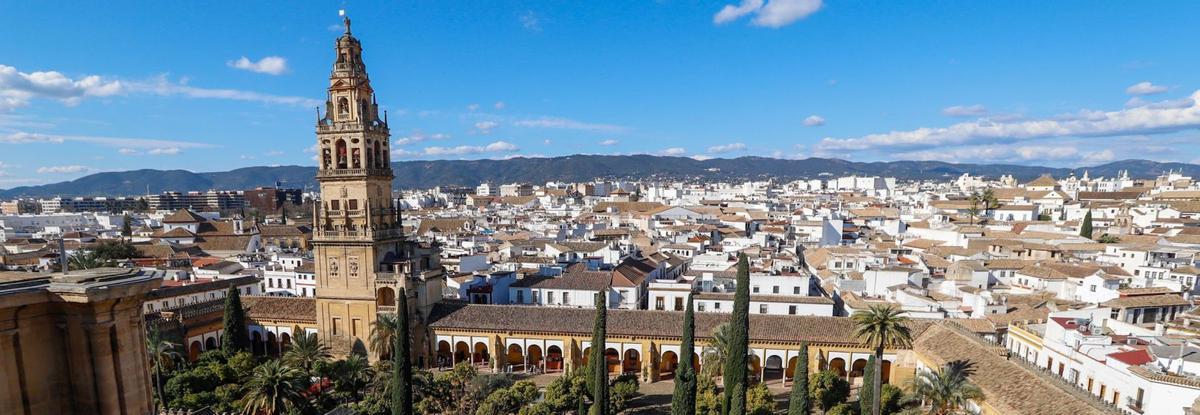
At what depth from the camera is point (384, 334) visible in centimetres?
3659

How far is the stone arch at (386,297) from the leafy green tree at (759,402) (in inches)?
892

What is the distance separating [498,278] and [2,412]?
124ft

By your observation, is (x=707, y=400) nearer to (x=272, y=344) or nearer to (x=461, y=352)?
(x=461, y=352)

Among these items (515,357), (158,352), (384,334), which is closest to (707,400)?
(515,357)

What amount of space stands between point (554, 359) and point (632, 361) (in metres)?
5.28

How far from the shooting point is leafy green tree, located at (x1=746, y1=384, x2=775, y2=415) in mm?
27656

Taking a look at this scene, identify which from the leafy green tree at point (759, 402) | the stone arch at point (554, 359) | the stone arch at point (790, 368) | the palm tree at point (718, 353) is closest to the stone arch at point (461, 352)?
the stone arch at point (554, 359)

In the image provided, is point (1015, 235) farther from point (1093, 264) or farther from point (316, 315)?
point (316, 315)

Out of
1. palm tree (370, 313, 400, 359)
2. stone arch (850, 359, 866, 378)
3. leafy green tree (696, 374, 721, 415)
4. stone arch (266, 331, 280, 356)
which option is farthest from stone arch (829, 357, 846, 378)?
stone arch (266, 331, 280, 356)

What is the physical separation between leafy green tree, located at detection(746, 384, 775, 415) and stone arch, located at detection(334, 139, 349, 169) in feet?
89.7

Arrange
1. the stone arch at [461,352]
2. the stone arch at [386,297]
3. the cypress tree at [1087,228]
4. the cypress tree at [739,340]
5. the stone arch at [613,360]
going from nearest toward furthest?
the cypress tree at [739,340] < the stone arch at [386,297] < the stone arch at [613,360] < the stone arch at [461,352] < the cypress tree at [1087,228]

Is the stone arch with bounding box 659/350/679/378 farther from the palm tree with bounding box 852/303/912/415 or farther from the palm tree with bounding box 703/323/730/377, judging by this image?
the palm tree with bounding box 852/303/912/415

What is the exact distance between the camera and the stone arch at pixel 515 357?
38844 mm

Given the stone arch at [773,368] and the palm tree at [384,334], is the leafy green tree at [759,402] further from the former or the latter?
the palm tree at [384,334]
